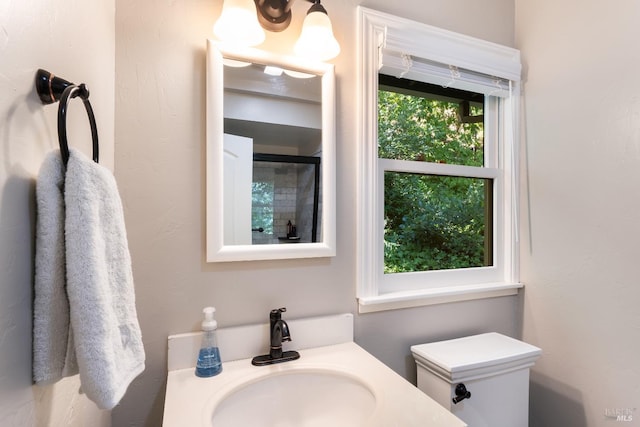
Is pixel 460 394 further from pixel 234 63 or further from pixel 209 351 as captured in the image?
pixel 234 63

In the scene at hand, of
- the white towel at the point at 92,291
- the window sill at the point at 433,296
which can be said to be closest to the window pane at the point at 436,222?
the window sill at the point at 433,296

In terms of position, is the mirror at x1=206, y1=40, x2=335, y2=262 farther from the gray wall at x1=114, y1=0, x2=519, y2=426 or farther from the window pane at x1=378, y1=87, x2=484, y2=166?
the window pane at x1=378, y1=87, x2=484, y2=166

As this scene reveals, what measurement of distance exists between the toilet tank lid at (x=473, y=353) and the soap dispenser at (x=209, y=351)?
0.69 m

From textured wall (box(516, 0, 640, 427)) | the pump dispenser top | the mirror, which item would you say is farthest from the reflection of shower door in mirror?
textured wall (box(516, 0, 640, 427))

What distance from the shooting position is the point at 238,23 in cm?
90

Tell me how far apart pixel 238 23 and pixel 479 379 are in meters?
1.33

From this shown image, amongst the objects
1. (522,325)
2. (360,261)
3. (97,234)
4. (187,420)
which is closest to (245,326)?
(187,420)

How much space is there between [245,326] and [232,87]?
0.74 metres

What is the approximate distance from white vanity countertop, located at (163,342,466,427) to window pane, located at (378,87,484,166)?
0.77 metres

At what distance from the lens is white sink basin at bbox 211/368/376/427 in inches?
32.1

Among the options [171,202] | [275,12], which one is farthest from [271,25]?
[171,202]

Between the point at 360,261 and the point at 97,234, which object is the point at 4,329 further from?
the point at 360,261

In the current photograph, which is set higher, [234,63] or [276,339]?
[234,63]

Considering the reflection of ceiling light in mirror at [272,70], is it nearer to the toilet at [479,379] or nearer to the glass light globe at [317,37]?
the glass light globe at [317,37]
